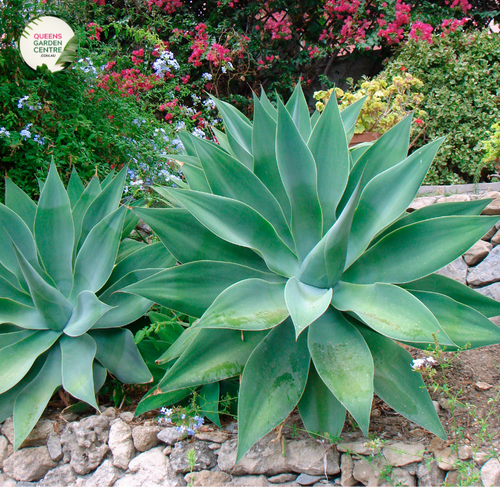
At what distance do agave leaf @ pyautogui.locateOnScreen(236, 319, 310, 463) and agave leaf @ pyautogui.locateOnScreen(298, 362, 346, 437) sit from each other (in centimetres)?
9

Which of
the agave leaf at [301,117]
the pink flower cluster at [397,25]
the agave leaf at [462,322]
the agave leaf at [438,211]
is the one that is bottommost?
the agave leaf at [462,322]

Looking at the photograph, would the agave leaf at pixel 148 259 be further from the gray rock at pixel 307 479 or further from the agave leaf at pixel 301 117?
the gray rock at pixel 307 479

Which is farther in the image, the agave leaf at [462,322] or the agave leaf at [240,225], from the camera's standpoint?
the agave leaf at [240,225]

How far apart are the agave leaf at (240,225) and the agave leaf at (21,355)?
69cm

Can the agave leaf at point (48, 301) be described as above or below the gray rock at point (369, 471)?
above

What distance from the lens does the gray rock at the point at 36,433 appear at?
146 cm

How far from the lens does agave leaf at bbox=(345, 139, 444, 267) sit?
4.24 feet

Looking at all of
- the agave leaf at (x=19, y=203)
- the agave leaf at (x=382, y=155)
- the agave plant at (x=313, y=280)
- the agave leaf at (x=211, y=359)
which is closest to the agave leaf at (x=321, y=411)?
the agave plant at (x=313, y=280)

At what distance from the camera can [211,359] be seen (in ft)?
4.03

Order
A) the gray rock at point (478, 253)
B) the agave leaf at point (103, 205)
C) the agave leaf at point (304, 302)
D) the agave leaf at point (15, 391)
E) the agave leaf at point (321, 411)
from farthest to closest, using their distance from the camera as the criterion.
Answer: the gray rock at point (478, 253) → the agave leaf at point (103, 205) → the agave leaf at point (15, 391) → the agave leaf at point (321, 411) → the agave leaf at point (304, 302)

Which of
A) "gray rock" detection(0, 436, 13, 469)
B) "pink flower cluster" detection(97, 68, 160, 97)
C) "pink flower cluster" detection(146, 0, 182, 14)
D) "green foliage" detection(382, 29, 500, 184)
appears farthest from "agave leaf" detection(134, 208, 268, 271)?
"pink flower cluster" detection(146, 0, 182, 14)

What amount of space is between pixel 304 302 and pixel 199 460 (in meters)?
0.60
